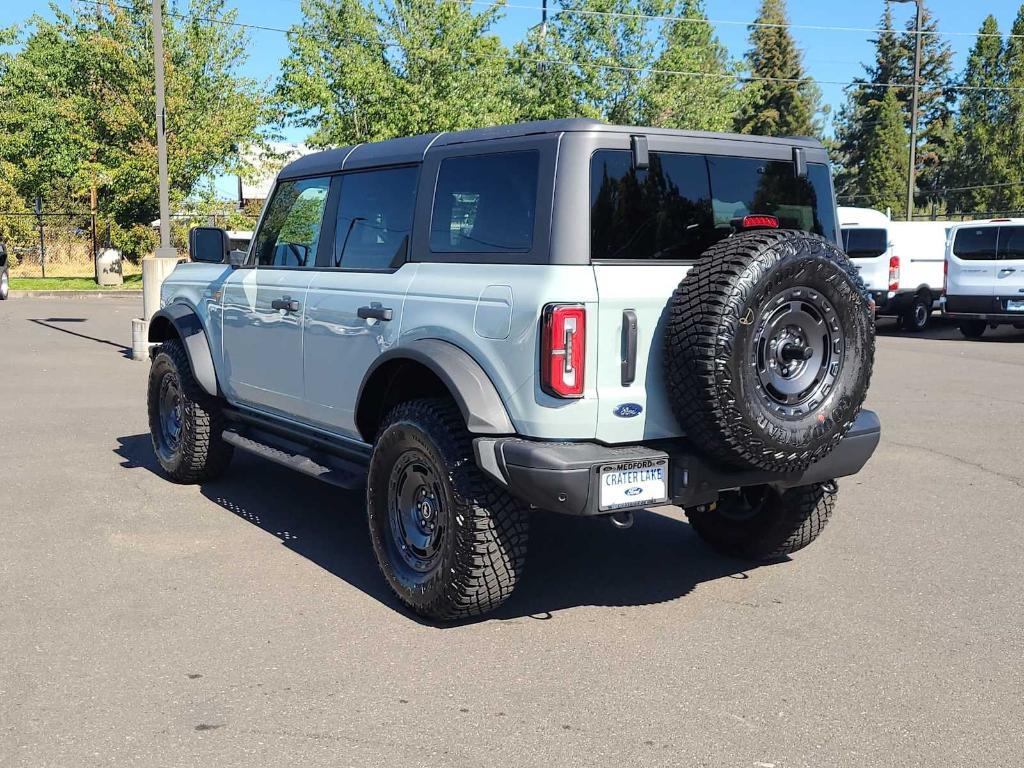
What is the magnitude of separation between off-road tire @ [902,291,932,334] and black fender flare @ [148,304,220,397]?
17.5 metres

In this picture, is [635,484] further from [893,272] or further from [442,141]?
[893,272]

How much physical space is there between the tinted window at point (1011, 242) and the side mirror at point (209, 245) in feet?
51.2

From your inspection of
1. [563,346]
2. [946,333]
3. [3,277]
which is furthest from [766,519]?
[3,277]

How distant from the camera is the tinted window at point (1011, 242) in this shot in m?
18.2

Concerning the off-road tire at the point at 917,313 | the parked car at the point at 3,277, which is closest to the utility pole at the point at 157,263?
the parked car at the point at 3,277

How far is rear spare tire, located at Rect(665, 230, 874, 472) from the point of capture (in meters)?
4.02

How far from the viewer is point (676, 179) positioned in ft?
14.7

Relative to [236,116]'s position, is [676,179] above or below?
below

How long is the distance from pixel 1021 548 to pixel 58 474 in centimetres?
614

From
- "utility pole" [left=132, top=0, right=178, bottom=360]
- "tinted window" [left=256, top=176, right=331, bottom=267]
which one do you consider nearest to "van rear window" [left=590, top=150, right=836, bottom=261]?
"tinted window" [left=256, top=176, right=331, bottom=267]

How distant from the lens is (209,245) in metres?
6.59

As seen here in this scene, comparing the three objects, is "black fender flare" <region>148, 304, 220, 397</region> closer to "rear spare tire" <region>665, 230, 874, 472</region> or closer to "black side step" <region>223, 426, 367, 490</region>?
"black side step" <region>223, 426, 367, 490</region>

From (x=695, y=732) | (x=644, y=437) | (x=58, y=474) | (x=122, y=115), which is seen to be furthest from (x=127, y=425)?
(x=122, y=115)

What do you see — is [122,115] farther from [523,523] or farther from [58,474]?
[523,523]
